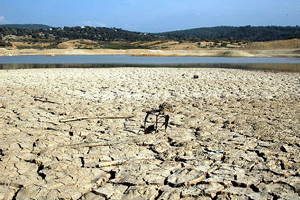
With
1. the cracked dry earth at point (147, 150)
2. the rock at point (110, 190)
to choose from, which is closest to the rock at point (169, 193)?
the cracked dry earth at point (147, 150)

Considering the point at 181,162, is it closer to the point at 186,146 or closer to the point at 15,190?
the point at 186,146

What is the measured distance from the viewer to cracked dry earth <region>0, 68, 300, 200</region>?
283 cm

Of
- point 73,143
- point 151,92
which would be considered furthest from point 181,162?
point 151,92

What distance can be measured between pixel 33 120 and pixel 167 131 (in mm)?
2276

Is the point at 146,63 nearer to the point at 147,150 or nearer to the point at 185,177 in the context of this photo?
the point at 147,150

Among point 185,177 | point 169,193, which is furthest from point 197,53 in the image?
point 169,193

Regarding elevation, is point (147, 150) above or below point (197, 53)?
below

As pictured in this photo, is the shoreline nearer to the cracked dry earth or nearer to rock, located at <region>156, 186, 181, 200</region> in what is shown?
the cracked dry earth

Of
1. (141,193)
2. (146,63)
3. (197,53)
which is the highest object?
(197,53)

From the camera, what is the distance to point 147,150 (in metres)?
3.80

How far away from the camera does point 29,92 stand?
26.0 feet

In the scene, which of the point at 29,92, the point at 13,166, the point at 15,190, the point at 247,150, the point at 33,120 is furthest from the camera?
the point at 29,92

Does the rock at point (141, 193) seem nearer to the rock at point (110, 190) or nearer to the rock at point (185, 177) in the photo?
the rock at point (110, 190)

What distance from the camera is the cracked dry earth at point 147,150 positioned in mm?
2826
